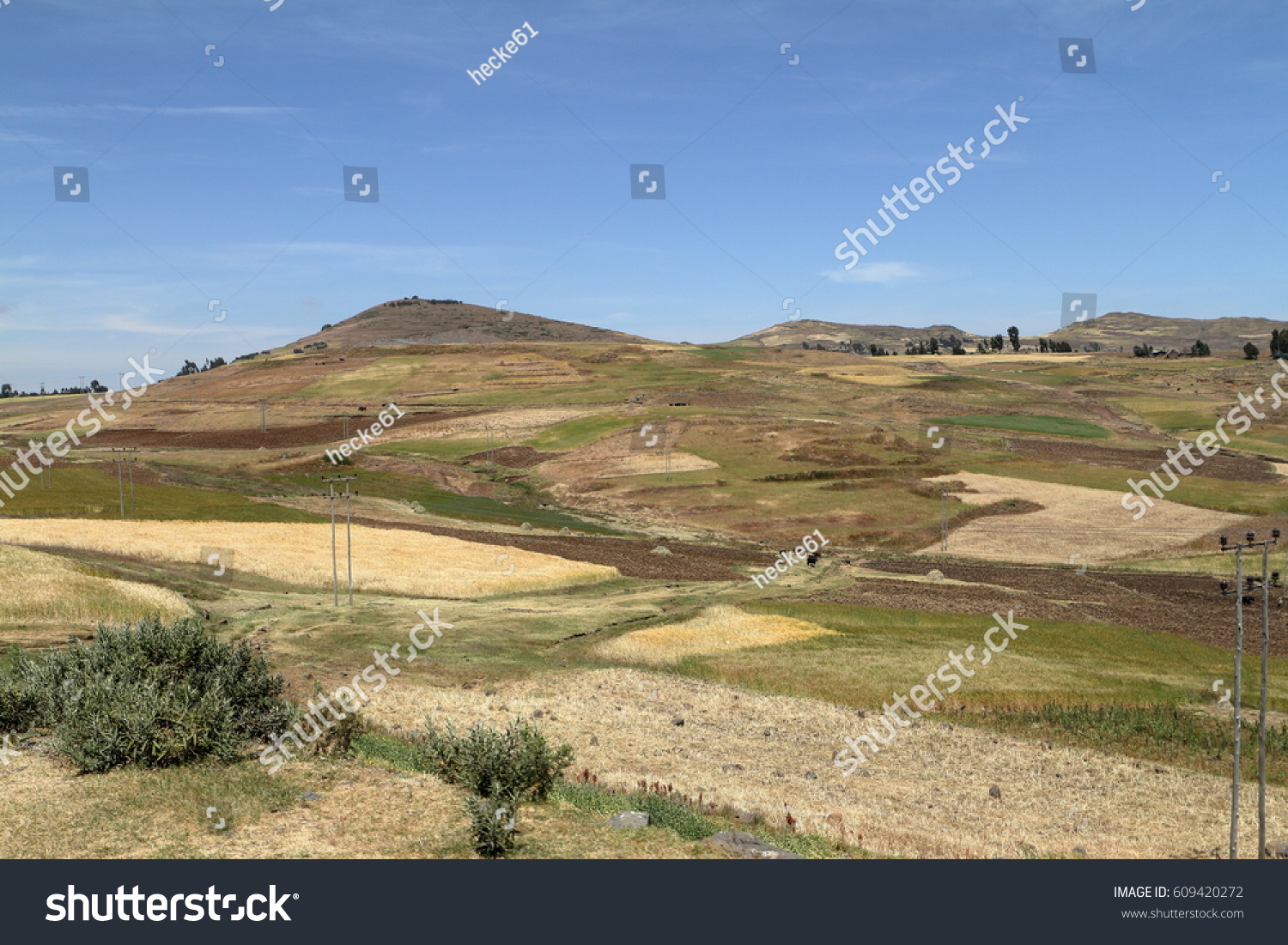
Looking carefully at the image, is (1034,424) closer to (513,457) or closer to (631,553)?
(513,457)

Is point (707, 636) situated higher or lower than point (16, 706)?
lower

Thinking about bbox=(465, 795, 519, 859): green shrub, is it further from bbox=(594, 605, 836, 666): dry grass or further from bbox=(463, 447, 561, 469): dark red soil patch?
bbox=(463, 447, 561, 469): dark red soil patch

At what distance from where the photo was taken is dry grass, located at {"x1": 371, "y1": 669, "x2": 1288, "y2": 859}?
81.6 ft

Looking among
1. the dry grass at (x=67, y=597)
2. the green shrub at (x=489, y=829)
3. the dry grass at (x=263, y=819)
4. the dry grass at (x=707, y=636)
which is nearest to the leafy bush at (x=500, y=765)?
the dry grass at (x=263, y=819)

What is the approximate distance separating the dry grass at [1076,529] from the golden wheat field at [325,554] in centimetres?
3761

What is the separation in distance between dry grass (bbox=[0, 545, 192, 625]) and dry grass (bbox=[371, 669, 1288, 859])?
19.3 meters

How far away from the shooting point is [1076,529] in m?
94.6

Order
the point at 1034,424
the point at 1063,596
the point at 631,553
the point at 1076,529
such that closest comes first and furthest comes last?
the point at 1063,596
the point at 631,553
the point at 1076,529
the point at 1034,424

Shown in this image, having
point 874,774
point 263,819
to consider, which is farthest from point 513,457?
point 263,819

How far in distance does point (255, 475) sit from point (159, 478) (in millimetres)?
11206

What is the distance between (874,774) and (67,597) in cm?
3943

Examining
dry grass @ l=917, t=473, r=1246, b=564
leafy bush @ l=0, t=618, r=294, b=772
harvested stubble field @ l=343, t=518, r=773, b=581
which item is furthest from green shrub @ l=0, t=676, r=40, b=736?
dry grass @ l=917, t=473, r=1246, b=564
